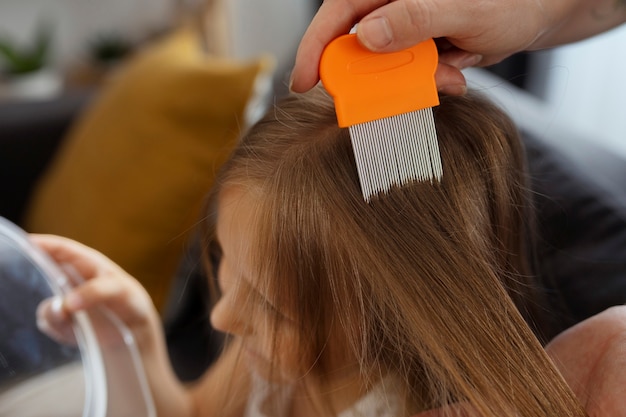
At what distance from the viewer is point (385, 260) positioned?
539 millimetres

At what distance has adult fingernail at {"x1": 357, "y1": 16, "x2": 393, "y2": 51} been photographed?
48 centimetres

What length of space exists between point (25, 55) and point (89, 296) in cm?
179

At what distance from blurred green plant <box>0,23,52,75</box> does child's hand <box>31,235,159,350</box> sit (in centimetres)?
163

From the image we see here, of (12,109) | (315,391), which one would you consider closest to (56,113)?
(12,109)

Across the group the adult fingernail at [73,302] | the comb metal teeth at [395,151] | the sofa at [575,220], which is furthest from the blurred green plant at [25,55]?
the comb metal teeth at [395,151]

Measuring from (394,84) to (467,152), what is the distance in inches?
4.1

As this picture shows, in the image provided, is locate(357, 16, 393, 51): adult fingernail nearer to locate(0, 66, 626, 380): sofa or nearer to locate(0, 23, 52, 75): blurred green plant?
locate(0, 66, 626, 380): sofa

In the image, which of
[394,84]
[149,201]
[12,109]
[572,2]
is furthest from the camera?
[12,109]

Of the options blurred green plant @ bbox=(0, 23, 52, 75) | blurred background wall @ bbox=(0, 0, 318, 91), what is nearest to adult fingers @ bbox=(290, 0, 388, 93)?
blurred background wall @ bbox=(0, 0, 318, 91)

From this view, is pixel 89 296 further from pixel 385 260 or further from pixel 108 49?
pixel 108 49

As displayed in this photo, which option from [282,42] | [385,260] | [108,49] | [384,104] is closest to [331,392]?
[385,260]

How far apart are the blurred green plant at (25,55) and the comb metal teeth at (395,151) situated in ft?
6.45

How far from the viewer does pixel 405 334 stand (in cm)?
56

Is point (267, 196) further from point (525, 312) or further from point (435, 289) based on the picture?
point (525, 312)
